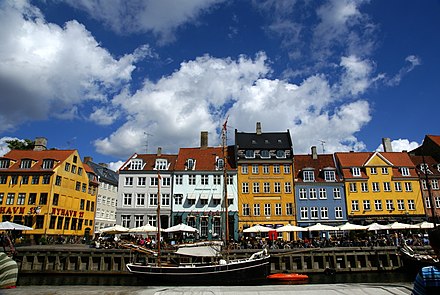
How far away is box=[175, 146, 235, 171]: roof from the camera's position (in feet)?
159

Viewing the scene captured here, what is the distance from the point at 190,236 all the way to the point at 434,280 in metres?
40.3

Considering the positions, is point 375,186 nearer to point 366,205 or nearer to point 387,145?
point 366,205

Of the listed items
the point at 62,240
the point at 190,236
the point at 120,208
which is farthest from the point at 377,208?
the point at 62,240

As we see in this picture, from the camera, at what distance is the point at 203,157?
50.5m

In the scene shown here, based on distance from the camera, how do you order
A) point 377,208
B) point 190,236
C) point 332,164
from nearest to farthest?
point 190,236, point 377,208, point 332,164

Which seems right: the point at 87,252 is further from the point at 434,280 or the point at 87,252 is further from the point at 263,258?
the point at 434,280

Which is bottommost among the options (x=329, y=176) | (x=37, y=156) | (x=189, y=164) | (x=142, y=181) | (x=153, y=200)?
(x=153, y=200)

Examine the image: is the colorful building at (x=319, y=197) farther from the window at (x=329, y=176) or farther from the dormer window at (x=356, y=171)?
the dormer window at (x=356, y=171)

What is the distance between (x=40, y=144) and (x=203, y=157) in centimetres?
2655

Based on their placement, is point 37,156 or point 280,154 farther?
point 37,156

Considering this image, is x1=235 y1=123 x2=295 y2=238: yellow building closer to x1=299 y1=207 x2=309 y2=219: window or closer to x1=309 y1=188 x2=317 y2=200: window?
x1=299 y1=207 x2=309 y2=219: window

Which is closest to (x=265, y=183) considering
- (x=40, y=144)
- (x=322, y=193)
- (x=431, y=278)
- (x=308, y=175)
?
(x=308, y=175)

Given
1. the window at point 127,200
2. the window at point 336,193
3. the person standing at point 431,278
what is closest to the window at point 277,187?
the window at point 336,193

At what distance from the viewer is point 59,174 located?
4712cm
